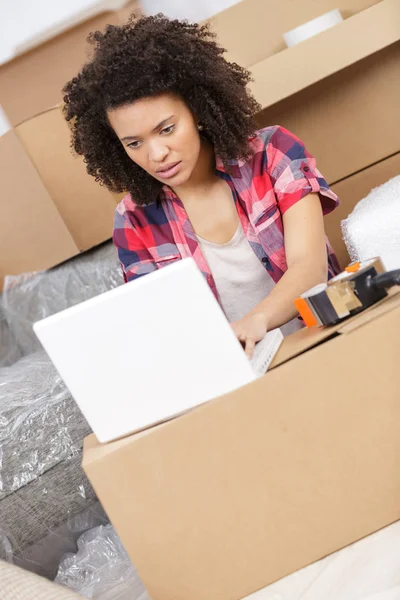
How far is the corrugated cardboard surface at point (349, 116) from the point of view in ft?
5.84

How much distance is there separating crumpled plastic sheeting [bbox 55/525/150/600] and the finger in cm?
47

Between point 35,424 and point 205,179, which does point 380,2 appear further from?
point 35,424

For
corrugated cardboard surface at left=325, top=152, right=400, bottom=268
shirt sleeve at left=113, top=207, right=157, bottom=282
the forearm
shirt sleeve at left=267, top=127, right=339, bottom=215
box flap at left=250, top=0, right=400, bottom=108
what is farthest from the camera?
corrugated cardboard surface at left=325, top=152, right=400, bottom=268

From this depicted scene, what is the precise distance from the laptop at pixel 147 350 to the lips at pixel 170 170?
1.75ft

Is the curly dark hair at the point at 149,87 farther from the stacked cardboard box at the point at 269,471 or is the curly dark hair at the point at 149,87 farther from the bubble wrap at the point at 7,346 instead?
the bubble wrap at the point at 7,346

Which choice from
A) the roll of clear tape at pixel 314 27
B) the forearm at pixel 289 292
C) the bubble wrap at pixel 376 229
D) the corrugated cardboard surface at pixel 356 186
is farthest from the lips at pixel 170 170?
the corrugated cardboard surface at pixel 356 186

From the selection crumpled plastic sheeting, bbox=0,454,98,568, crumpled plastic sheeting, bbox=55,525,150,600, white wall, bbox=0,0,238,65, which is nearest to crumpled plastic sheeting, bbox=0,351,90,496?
crumpled plastic sheeting, bbox=0,454,98,568

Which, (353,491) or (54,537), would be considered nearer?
(353,491)

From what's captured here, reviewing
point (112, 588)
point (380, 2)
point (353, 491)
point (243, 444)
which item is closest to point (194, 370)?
point (243, 444)

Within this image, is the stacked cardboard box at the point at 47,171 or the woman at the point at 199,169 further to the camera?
the stacked cardboard box at the point at 47,171

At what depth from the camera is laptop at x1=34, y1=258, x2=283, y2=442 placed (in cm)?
68

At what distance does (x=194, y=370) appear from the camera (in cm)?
72

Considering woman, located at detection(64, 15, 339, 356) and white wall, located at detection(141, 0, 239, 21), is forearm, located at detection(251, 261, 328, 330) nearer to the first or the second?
woman, located at detection(64, 15, 339, 356)

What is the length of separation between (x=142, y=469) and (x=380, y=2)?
128cm
